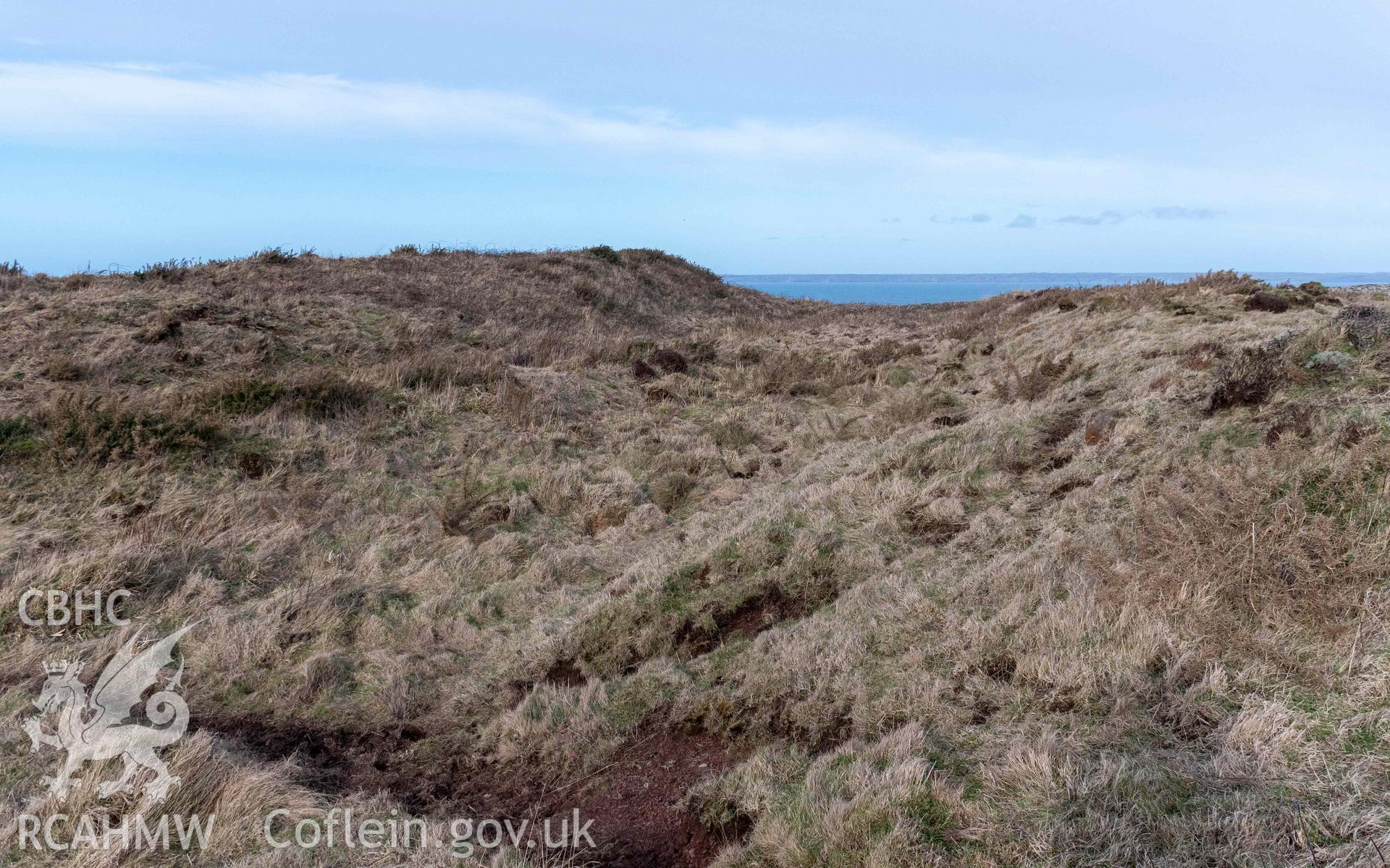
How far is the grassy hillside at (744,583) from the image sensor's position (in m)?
3.81

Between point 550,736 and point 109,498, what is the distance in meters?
6.28

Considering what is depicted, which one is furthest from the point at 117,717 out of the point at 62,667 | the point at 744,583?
the point at 744,583

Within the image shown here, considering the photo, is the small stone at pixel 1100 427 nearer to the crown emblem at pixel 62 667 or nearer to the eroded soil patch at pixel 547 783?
the eroded soil patch at pixel 547 783

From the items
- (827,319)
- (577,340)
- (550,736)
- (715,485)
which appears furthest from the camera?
(827,319)

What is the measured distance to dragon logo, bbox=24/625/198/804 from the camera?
428 cm

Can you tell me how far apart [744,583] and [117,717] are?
15.3 ft

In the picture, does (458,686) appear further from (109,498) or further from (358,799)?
(109,498)

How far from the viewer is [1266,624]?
14.5 ft

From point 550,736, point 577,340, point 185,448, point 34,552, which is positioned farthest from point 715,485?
point 577,340

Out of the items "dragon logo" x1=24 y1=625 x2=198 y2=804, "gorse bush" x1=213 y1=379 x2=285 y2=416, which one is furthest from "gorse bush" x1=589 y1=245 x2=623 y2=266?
"dragon logo" x1=24 y1=625 x2=198 y2=804

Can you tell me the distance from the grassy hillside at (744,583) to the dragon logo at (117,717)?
5.0 inches

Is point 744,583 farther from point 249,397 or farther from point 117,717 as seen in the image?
point 249,397

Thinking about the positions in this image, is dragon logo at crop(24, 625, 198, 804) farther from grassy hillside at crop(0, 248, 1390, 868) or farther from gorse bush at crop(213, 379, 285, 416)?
gorse bush at crop(213, 379, 285, 416)

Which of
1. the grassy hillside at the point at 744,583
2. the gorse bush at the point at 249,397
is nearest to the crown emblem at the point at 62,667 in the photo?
the grassy hillside at the point at 744,583
